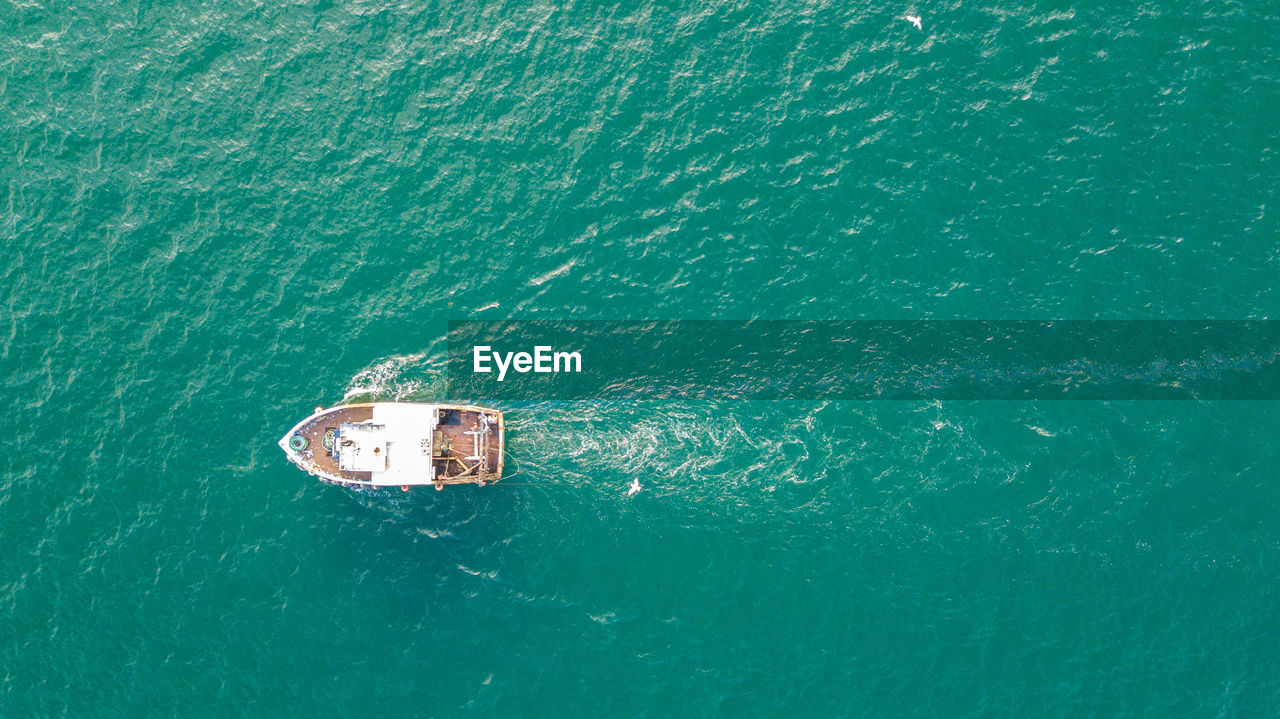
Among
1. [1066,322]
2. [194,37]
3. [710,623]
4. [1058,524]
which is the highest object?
[194,37]

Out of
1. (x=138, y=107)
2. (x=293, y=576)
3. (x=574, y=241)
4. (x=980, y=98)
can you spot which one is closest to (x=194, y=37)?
(x=138, y=107)

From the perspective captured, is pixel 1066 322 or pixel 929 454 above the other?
pixel 1066 322

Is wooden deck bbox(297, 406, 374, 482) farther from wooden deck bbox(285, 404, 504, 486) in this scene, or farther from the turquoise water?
the turquoise water

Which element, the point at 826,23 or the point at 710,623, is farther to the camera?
the point at 826,23

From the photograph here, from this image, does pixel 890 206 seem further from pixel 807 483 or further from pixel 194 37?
pixel 194 37
